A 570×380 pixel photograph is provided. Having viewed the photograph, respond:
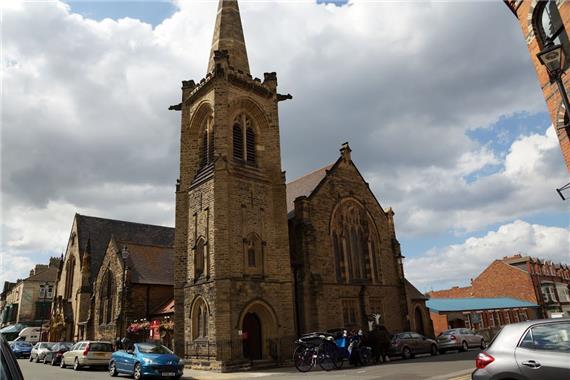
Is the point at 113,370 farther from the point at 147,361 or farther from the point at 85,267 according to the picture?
the point at 85,267

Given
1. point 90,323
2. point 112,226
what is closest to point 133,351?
point 90,323

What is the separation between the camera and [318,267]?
25.6 m

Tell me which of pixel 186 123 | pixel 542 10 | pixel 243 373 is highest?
pixel 186 123

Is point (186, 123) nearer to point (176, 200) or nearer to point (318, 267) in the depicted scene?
point (176, 200)

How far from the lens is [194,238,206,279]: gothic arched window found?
2283cm

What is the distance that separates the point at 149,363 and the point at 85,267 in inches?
1029

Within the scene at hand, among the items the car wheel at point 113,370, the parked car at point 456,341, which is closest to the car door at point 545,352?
the car wheel at point 113,370

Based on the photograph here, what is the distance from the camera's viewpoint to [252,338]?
22000 millimetres

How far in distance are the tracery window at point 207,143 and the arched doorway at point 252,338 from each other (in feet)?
30.9

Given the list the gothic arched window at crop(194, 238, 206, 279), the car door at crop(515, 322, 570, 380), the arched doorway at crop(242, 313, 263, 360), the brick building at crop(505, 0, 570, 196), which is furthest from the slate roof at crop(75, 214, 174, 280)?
the car door at crop(515, 322, 570, 380)

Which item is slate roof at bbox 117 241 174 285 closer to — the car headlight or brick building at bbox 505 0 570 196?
the car headlight

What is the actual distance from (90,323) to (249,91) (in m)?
23.6

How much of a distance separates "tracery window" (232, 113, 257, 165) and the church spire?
3730 mm

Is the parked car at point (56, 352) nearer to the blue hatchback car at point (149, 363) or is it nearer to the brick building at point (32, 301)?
the blue hatchback car at point (149, 363)
